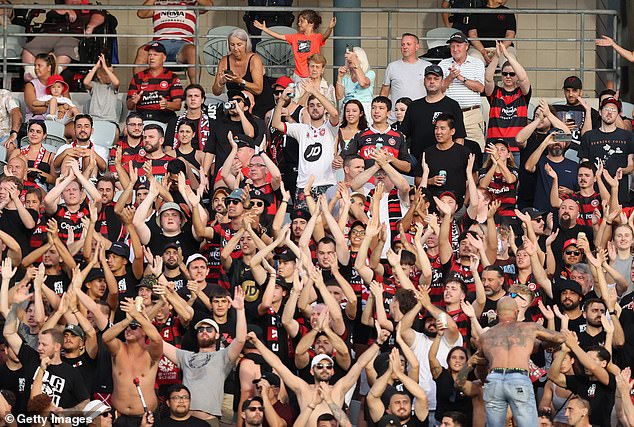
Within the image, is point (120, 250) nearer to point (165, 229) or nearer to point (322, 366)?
point (165, 229)

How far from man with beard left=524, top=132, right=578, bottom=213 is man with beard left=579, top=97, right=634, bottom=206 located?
0.25 m

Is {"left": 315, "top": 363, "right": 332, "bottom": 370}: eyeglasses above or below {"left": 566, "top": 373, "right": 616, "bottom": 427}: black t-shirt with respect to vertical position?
above

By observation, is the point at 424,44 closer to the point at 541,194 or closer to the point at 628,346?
the point at 541,194

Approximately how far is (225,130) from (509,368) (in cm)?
547

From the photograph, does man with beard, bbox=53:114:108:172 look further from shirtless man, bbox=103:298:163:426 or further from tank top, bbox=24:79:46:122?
shirtless man, bbox=103:298:163:426

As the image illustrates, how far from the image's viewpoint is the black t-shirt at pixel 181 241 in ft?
59.4

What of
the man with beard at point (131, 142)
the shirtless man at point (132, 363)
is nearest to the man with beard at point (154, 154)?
the man with beard at point (131, 142)

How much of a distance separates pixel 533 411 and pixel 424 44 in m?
10.2

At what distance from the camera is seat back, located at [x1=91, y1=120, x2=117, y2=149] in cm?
2046

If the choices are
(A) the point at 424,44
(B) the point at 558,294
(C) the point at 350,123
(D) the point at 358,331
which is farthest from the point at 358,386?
(A) the point at 424,44

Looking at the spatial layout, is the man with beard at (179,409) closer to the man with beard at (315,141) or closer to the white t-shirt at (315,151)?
the man with beard at (315,141)

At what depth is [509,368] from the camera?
50.7 feet

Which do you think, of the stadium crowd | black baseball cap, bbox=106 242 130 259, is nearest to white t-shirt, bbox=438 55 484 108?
the stadium crowd

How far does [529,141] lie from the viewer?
1984 cm
